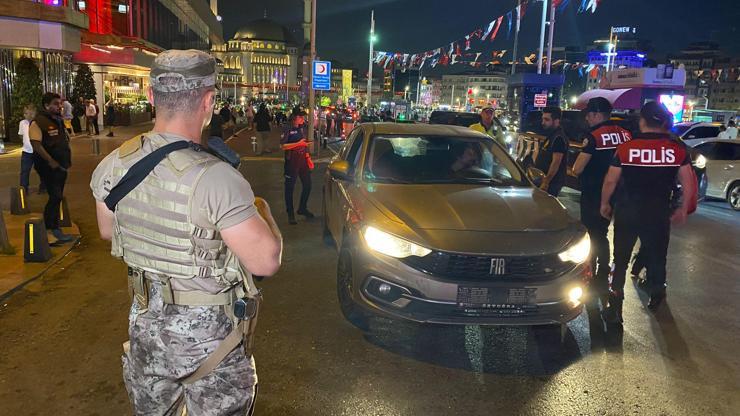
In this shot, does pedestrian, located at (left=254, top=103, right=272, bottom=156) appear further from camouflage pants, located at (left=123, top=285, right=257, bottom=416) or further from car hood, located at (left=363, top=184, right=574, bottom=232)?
camouflage pants, located at (left=123, top=285, right=257, bottom=416)

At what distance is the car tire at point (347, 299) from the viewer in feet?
16.1

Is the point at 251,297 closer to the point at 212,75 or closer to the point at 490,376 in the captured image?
the point at 212,75

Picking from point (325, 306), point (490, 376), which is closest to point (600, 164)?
point (490, 376)

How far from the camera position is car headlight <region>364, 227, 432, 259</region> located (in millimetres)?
4184

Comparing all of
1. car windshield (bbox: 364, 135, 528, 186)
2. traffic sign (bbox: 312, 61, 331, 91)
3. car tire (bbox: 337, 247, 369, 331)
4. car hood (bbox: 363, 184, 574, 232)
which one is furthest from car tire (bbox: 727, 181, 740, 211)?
traffic sign (bbox: 312, 61, 331, 91)

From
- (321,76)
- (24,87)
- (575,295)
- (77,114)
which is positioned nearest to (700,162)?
(575,295)

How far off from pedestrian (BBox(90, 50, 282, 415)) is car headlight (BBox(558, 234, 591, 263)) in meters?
2.97

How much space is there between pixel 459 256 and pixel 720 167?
11.1 meters

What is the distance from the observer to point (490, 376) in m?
4.12

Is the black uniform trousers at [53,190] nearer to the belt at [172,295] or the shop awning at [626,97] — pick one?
the belt at [172,295]

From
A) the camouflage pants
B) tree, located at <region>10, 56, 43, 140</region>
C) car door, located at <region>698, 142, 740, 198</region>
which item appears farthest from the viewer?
tree, located at <region>10, 56, 43, 140</region>

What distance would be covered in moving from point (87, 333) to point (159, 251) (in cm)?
330

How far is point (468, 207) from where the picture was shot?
4664 millimetres

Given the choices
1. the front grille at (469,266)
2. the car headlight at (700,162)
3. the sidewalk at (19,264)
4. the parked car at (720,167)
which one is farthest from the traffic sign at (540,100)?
the front grille at (469,266)
